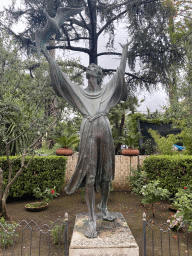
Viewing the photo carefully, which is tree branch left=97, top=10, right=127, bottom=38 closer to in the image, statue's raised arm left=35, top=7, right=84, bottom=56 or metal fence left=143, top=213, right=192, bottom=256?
statue's raised arm left=35, top=7, right=84, bottom=56

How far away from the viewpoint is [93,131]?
10.3ft

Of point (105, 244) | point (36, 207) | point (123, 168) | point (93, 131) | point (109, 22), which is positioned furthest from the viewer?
point (109, 22)

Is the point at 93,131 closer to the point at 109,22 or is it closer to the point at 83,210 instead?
the point at 83,210

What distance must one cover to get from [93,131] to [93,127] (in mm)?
62

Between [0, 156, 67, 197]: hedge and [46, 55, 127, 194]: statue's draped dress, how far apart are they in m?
3.76

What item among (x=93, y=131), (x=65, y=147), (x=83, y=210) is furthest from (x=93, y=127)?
(x=65, y=147)

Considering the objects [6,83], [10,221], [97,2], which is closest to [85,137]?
[6,83]

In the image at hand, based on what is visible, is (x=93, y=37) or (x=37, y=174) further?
(x=93, y=37)

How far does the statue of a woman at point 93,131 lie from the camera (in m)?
3.13

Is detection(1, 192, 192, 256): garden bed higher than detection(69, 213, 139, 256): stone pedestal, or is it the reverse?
detection(69, 213, 139, 256): stone pedestal

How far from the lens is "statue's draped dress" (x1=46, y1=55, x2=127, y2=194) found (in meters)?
3.15

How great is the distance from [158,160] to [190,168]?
0.97 m

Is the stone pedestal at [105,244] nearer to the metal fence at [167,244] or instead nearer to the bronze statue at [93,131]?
the bronze statue at [93,131]

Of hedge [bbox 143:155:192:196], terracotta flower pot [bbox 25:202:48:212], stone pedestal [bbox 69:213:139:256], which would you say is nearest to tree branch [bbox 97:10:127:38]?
hedge [bbox 143:155:192:196]
